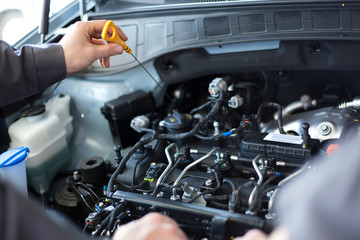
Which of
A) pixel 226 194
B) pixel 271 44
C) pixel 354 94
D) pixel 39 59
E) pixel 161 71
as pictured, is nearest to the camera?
pixel 226 194

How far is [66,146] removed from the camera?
2.07m

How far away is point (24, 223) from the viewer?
2.41 ft

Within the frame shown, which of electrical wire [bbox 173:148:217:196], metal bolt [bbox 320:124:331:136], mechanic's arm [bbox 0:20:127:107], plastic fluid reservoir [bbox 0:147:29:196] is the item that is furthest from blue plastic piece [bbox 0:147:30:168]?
metal bolt [bbox 320:124:331:136]

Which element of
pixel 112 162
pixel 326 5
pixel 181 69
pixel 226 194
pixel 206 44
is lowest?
pixel 112 162

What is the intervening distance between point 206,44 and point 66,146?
0.88 metres

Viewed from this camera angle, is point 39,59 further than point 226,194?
Yes

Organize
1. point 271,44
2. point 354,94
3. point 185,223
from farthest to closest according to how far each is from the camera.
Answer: point 354,94 < point 271,44 < point 185,223

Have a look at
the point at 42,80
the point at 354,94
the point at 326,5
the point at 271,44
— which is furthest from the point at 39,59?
the point at 354,94

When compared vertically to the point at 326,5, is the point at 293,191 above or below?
below

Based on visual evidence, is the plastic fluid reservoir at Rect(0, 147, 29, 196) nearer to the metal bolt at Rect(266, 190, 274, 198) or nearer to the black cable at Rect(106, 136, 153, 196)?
the black cable at Rect(106, 136, 153, 196)

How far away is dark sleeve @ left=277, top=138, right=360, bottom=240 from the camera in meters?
0.61

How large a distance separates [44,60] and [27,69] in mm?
68

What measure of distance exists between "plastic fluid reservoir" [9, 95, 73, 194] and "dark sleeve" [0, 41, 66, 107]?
43 cm

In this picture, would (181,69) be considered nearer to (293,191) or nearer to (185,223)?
(185,223)
